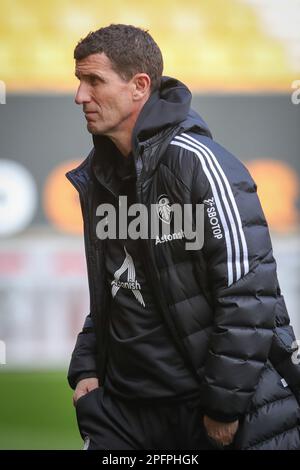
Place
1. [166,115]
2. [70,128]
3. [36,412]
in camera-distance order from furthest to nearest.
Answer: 1. [70,128]
2. [36,412]
3. [166,115]

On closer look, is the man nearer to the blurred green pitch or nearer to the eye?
the eye

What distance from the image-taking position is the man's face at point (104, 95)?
2465mm

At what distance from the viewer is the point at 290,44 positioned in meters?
6.11

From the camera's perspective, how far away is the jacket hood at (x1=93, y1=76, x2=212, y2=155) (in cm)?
240

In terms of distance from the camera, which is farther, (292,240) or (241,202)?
(292,240)

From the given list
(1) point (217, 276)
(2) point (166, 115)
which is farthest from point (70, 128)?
(1) point (217, 276)

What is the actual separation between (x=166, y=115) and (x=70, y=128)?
3.66m

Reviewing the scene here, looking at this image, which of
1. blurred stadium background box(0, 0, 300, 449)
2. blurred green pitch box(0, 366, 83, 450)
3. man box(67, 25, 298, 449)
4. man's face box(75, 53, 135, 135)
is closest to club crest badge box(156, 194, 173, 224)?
man box(67, 25, 298, 449)

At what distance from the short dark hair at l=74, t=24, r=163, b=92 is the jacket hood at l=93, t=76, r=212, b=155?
72mm

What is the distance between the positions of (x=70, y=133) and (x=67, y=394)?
1685mm

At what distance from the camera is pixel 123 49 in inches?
97.2

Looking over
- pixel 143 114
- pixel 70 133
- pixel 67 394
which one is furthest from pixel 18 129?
pixel 143 114

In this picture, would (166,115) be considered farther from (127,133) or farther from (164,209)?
(164,209)
